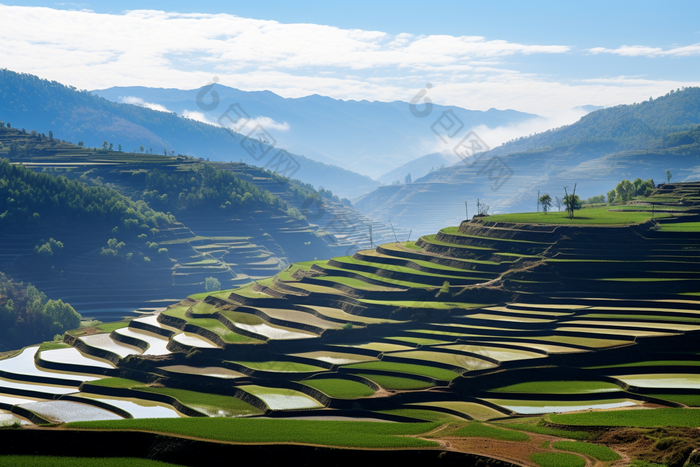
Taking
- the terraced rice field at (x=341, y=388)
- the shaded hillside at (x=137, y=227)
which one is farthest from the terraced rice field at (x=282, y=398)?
the shaded hillside at (x=137, y=227)

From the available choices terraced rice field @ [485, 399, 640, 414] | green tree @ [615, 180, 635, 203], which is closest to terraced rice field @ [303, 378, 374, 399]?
terraced rice field @ [485, 399, 640, 414]

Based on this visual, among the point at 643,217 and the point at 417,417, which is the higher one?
the point at 643,217

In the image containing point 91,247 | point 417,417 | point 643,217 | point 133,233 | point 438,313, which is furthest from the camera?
point 133,233

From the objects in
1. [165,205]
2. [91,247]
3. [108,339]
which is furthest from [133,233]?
[108,339]

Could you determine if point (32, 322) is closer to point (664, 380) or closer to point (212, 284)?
point (212, 284)

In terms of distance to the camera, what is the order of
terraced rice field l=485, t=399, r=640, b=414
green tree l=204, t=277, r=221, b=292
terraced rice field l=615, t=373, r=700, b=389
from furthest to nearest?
green tree l=204, t=277, r=221, b=292
terraced rice field l=615, t=373, r=700, b=389
terraced rice field l=485, t=399, r=640, b=414

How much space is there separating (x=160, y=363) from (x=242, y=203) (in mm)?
112926

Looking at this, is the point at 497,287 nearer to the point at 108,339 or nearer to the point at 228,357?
the point at 228,357

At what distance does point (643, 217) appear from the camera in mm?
63906

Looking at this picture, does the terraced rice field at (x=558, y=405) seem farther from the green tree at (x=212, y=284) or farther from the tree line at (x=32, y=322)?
the green tree at (x=212, y=284)

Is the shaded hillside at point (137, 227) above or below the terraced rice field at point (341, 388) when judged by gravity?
above

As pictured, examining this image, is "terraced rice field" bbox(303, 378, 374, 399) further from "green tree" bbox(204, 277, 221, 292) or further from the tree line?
"green tree" bbox(204, 277, 221, 292)

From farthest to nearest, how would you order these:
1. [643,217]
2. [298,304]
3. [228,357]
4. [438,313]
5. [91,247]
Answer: [91,247] < [643,217] < [298,304] < [438,313] < [228,357]

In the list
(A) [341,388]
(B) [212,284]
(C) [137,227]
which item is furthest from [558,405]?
(C) [137,227]
